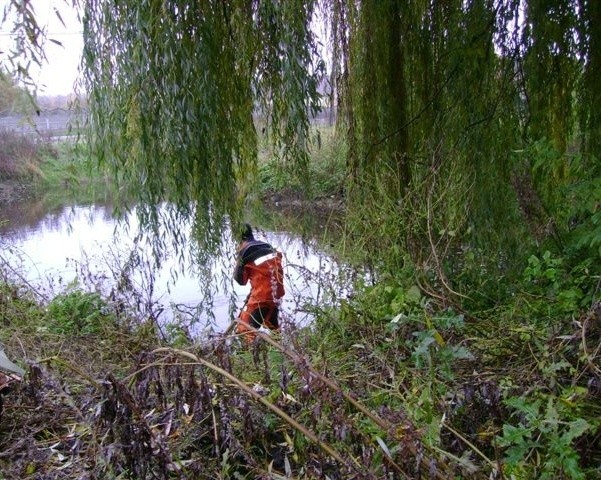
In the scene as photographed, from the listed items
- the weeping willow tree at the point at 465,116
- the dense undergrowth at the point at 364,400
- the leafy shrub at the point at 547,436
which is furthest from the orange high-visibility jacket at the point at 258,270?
the leafy shrub at the point at 547,436

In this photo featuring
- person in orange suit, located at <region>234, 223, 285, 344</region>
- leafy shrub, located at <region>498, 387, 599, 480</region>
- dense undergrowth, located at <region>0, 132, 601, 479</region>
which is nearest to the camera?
leafy shrub, located at <region>498, 387, 599, 480</region>

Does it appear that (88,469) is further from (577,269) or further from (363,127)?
(363,127)

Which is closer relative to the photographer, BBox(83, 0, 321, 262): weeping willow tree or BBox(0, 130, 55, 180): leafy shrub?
BBox(83, 0, 321, 262): weeping willow tree

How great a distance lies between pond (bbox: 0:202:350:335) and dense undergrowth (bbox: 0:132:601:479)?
0.45 meters

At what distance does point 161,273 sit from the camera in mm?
6984

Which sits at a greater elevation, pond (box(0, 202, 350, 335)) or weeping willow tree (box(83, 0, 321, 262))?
weeping willow tree (box(83, 0, 321, 262))

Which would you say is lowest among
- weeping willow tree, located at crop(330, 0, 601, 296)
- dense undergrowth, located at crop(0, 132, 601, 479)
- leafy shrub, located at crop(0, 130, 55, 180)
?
leafy shrub, located at crop(0, 130, 55, 180)

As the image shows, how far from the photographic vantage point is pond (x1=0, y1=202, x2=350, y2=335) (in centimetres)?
397

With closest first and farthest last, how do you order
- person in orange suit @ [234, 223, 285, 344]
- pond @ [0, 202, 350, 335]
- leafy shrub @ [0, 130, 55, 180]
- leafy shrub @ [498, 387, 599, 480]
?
1. leafy shrub @ [498, 387, 599, 480]
2. pond @ [0, 202, 350, 335]
3. person in orange suit @ [234, 223, 285, 344]
4. leafy shrub @ [0, 130, 55, 180]

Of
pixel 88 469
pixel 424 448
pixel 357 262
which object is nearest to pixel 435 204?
pixel 357 262

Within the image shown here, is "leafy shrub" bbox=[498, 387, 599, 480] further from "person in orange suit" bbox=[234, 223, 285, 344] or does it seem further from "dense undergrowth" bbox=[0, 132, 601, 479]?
"person in orange suit" bbox=[234, 223, 285, 344]

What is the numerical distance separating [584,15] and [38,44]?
2.88 metres

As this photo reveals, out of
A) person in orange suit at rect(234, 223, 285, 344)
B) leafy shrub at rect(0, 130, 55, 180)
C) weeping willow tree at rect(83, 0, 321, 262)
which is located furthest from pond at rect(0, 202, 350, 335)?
leafy shrub at rect(0, 130, 55, 180)

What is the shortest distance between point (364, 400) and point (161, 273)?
479 cm
